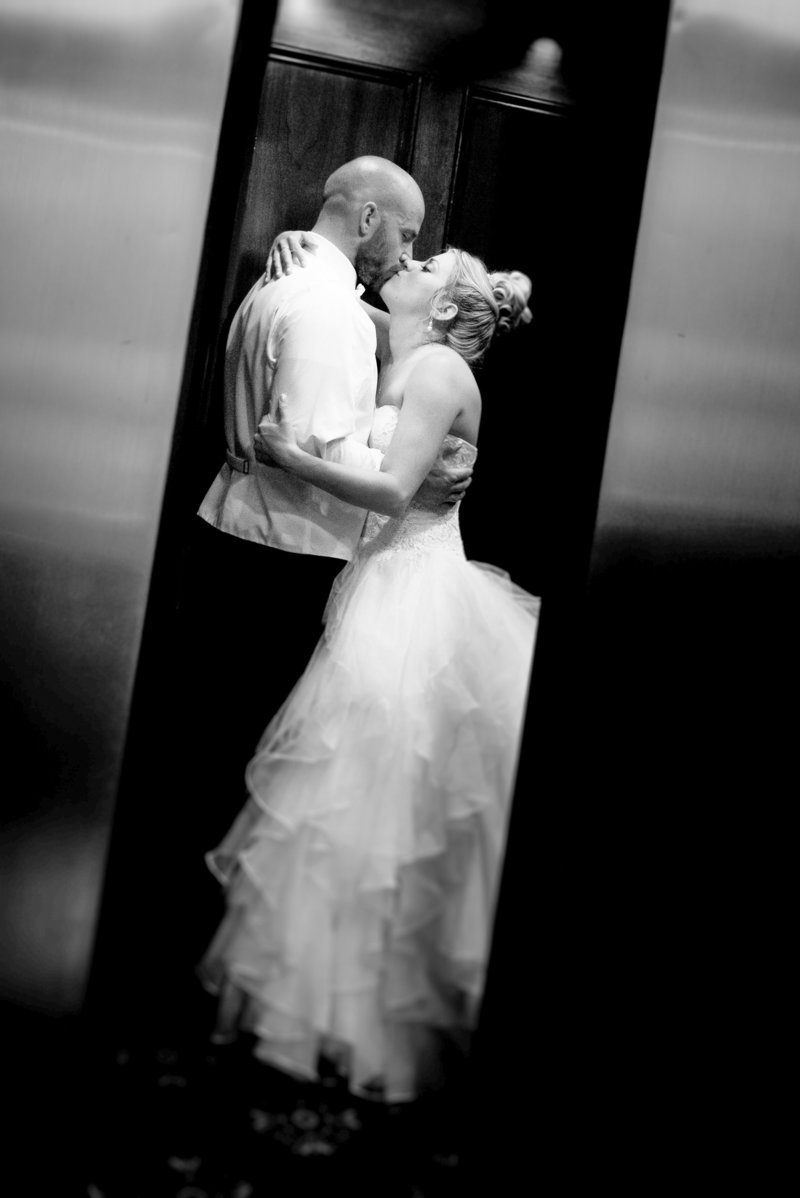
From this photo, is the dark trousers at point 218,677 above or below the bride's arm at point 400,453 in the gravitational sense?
below

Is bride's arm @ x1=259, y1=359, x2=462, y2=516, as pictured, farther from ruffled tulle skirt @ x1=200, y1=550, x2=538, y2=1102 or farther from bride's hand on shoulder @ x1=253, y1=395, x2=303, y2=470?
ruffled tulle skirt @ x1=200, y1=550, x2=538, y2=1102

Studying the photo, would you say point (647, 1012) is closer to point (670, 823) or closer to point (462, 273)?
point (670, 823)

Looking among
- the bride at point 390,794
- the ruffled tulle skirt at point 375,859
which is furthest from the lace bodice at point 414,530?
the ruffled tulle skirt at point 375,859

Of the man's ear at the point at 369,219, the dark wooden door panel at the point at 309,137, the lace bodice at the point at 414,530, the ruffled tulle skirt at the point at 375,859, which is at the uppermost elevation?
the dark wooden door panel at the point at 309,137

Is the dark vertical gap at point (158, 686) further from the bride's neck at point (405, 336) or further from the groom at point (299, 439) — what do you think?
the bride's neck at point (405, 336)

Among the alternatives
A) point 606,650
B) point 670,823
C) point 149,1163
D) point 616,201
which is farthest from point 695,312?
point 149,1163

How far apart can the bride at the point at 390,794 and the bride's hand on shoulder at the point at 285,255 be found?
194mm

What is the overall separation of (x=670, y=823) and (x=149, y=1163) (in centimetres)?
72

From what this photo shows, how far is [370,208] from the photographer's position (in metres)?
1.41

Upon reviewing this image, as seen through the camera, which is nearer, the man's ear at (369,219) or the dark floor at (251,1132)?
the dark floor at (251,1132)

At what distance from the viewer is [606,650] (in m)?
1.32

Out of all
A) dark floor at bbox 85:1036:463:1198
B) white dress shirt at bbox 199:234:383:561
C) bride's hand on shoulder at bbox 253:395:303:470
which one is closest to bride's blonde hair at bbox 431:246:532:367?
white dress shirt at bbox 199:234:383:561

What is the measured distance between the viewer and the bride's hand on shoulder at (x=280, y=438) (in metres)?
1.35

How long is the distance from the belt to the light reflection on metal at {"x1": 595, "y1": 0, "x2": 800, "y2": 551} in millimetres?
437
